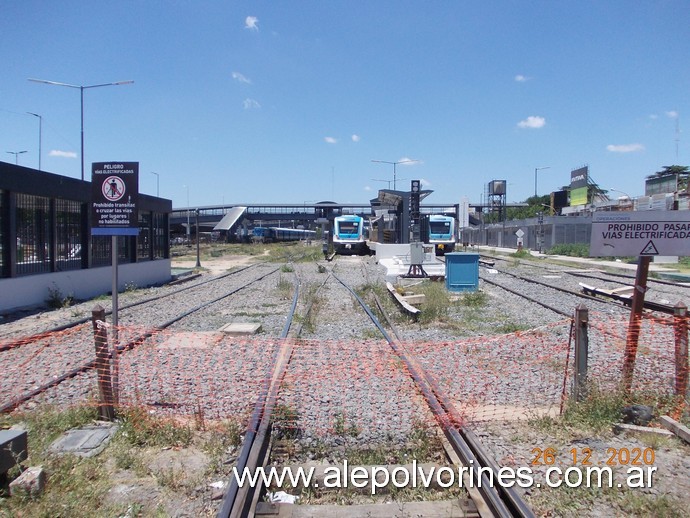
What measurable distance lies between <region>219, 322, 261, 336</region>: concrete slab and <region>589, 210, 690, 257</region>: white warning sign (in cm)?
696

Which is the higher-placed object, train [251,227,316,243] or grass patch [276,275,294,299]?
train [251,227,316,243]

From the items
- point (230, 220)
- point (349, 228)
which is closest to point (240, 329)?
point (349, 228)

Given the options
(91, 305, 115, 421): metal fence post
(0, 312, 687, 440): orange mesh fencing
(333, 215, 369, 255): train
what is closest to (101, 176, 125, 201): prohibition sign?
(91, 305, 115, 421): metal fence post

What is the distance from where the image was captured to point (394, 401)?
21.6 feet

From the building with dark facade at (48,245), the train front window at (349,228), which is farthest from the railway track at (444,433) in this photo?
the train front window at (349,228)

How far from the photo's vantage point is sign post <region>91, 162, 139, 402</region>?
646cm

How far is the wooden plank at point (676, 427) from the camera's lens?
16.7 ft

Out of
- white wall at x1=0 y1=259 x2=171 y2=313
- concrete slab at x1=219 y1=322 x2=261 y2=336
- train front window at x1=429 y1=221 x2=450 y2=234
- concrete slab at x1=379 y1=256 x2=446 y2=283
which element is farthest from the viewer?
train front window at x1=429 y1=221 x2=450 y2=234

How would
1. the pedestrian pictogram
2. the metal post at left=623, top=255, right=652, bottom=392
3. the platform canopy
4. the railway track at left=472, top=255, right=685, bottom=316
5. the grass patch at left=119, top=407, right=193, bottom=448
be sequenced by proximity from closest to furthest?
the grass patch at left=119, top=407, right=193, bottom=448 → the metal post at left=623, top=255, right=652, bottom=392 → the pedestrian pictogram → the railway track at left=472, top=255, right=685, bottom=316 → the platform canopy

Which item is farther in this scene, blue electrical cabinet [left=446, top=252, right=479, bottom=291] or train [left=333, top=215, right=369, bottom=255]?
train [left=333, top=215, right=369, bottom=255]

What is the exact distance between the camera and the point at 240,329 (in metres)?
11.4

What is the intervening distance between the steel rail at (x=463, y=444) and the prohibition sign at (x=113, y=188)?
422 cm

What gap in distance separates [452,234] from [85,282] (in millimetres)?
30752

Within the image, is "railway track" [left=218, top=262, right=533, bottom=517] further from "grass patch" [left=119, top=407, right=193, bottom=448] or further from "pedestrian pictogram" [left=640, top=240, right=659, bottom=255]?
"pedestrian pictogram" [left=640, top=240, right=659, bottom=255]
